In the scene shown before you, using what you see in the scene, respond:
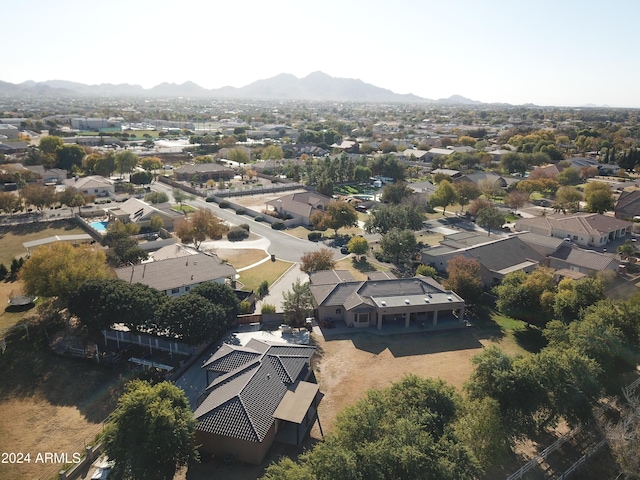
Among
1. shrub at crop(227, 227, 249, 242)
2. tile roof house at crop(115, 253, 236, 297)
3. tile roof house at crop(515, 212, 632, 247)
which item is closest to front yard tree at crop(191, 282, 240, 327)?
tile roof house at crop(115, 253, 236, 297)

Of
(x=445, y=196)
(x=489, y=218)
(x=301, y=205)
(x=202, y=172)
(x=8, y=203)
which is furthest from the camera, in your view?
(x=202, y=172)

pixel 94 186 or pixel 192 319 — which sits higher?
pixel 192 319

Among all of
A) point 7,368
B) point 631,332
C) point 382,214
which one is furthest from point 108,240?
point 631,332

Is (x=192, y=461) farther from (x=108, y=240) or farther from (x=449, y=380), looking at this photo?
(x=108, y=240)

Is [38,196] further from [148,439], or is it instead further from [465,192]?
[465,192]

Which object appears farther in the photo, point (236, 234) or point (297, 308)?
point (236, 234)

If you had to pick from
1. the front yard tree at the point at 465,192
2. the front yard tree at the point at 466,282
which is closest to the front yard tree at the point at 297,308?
the front yard tree at the point at 466,282

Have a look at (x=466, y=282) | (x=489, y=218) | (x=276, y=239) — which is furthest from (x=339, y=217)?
(x=466, y=282)
